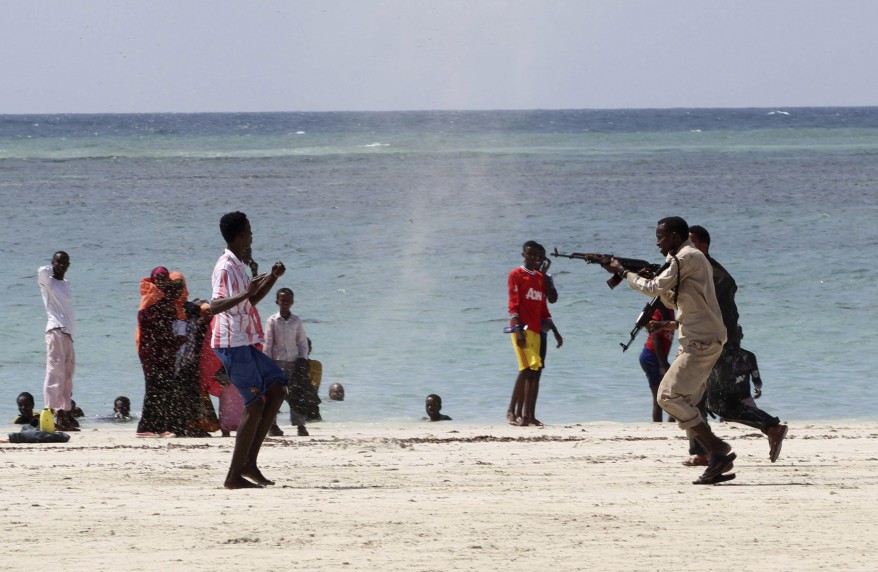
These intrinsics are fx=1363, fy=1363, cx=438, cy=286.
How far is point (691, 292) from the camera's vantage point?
292 inches

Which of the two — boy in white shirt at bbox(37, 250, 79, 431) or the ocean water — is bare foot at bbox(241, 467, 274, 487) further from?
the ocean water

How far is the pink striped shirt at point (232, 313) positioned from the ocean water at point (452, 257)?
5194 millimetres

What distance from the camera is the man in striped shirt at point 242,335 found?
23.2ft

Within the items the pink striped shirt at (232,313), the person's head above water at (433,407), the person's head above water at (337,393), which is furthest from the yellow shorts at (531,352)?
the pink striped shirt at (232,313)

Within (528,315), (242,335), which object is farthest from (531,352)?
(242,335)

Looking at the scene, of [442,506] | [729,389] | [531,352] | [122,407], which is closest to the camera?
[442,506]

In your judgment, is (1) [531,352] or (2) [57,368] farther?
(1) [531,352]

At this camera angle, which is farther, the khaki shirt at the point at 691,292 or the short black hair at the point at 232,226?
the khaki shirt at the point at 691,292

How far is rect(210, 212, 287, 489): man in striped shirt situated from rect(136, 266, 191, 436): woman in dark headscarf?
9.17 ft

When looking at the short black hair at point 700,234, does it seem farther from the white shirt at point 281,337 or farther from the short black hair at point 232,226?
the white shirt at point 281,337

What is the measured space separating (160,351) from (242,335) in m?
3.13

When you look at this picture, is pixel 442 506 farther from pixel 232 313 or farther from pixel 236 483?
pixel 232 313

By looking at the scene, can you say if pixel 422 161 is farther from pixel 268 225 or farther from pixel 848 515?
pixel 848 515

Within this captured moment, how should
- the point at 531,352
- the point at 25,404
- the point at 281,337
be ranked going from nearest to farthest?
the point at 281,337 → the point at 25,404 → the point at 531,352
